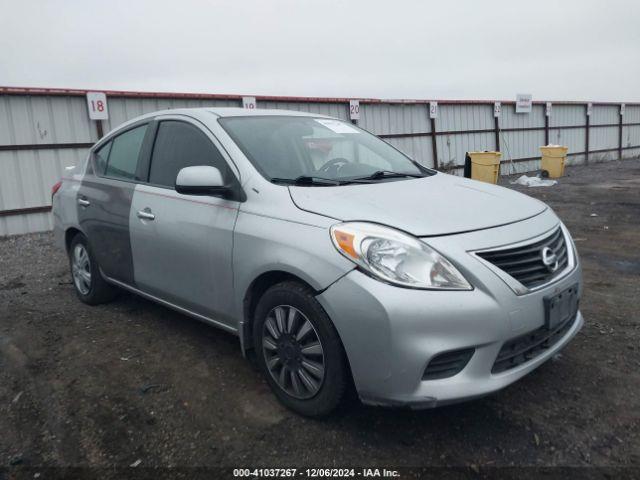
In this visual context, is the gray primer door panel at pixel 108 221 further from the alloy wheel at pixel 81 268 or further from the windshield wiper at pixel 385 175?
the windshield wiper at pixel 385 175

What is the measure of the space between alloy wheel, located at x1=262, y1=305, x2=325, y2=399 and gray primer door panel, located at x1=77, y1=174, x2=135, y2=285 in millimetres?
1545

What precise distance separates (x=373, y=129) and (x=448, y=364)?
12.2m

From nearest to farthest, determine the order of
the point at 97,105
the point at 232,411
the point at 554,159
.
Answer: the point at 232,411, the point at 97,105, the point at 554,159

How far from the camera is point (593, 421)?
8.39 feet

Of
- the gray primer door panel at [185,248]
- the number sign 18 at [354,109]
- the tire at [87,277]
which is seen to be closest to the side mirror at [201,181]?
the gray primer door panel at [185,248]

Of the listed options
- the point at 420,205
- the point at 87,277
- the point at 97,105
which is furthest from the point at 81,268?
the point at 97,105

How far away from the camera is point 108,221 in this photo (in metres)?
3.88

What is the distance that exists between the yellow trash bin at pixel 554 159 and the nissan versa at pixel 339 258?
44.8 feet

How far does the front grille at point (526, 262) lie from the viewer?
2.33 meters

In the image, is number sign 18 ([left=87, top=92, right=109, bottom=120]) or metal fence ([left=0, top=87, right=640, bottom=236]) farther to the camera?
number sign 18 ([left=87, top=92, right=109, bottom=120])

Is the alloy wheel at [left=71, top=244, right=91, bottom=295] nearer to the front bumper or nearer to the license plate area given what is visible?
the front bumper

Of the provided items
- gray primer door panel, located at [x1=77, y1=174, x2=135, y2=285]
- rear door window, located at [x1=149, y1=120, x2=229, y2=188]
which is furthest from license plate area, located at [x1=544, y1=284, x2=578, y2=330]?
gray primer door panel, located at [x1=77, y1=174, x2=135, y2=285]

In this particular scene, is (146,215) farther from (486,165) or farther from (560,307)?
(486,165)

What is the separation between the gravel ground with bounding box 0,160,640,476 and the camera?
2.37 m
